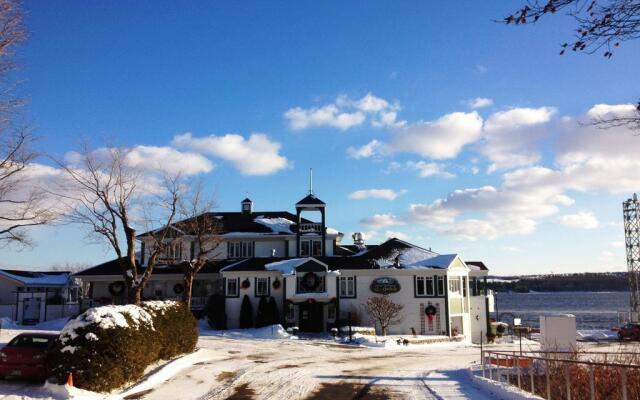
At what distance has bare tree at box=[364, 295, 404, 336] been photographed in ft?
147

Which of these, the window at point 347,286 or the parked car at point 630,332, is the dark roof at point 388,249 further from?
the parked car at point 630,332

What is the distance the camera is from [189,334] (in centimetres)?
2677

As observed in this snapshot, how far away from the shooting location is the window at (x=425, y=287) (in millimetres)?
46938

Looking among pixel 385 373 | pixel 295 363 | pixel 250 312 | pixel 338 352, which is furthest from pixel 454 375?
pixel 250 312

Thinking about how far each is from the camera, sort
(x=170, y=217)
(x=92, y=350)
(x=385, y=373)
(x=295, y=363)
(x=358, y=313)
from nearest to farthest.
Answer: (x=92, y=350) < (x=385, y=373) < (x=295, y=363) < (x=170, y=217) < (x=358, y=313)

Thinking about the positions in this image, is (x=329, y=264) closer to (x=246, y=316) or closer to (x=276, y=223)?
(x=246, y=316)

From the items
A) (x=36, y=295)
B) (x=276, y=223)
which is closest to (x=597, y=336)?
(x=276, y=223)

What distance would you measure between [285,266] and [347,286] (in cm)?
554

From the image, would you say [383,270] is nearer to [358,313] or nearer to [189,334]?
[358,313]

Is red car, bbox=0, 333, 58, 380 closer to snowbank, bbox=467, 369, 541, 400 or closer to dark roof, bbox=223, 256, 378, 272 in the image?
snowbank, bbox=467, 369, 541, 400

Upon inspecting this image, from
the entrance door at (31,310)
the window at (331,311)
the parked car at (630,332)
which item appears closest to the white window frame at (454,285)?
the window at (331,311)

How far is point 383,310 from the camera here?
4469 cm

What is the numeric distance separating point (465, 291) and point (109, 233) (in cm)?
3033

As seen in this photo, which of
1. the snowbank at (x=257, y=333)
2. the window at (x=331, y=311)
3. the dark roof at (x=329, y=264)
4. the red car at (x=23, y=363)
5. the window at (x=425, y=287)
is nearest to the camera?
the red car at (x=23, y=363)
